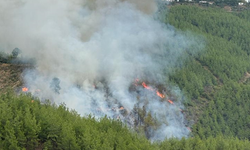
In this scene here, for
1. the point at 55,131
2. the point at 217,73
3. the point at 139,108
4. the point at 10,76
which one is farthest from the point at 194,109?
the point at 55,131

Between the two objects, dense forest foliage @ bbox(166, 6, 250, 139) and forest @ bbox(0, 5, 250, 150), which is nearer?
forest @ bbox(0, 5, 250, 150)

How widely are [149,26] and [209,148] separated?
48.1 meters

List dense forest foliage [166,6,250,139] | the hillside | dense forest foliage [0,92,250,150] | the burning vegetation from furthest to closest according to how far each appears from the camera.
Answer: dense forest foliage [166,6,250,139], the hillside, the burning vegetation, dense forest foliage [0,92,250,150]

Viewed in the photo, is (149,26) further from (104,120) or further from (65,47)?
(104,120)

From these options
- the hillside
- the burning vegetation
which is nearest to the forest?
the hillside

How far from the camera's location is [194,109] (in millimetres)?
84500

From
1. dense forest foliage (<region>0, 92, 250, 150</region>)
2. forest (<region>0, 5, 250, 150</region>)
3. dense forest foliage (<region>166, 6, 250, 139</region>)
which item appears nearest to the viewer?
dense forest foliage (<region>0, 92, 250, 150</region>)

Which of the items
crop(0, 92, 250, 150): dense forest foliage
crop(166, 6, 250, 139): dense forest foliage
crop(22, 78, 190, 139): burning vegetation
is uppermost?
crop(0, 92, 250, 150): dense forest foliage

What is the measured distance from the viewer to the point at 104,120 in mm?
61156

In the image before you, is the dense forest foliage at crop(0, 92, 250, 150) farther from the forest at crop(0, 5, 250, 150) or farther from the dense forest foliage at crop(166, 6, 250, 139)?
the dense forest foliage at crop(166, 6, 250, 139)

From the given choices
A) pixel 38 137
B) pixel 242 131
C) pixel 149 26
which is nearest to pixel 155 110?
pixel 242 131

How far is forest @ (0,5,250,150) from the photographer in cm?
5228

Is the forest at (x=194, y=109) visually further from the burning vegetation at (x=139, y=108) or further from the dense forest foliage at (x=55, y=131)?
the burning vegetation at (x=139, y=108)

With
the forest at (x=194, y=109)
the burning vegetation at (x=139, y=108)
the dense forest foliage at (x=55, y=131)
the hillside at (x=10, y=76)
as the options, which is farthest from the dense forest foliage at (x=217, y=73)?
the hillside at (x=10, y=76)
